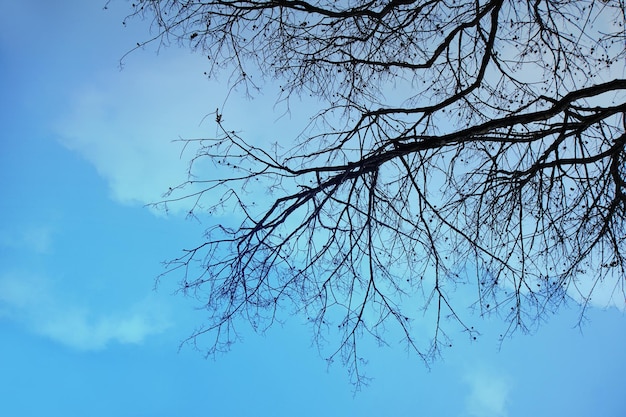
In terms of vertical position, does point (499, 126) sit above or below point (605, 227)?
above

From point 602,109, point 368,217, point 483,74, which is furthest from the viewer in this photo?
point 483,74

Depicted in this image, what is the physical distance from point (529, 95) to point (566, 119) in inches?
27.2

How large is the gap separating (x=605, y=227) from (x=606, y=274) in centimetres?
35

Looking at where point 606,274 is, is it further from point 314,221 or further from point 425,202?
point 314,221

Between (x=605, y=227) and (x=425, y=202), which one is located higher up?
(x=425, y=202)

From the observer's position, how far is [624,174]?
3730 mm

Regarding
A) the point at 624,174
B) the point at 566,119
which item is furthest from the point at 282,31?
the point at 624,174

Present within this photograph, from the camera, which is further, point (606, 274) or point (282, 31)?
point (282, 31)

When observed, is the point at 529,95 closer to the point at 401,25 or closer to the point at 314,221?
the point at 401,25

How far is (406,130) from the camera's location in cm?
419

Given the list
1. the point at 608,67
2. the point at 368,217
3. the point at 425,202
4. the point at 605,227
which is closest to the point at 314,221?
the point at 368,217

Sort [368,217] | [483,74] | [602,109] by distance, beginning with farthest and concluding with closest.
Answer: [483,74] → [368,217] → [602,109]

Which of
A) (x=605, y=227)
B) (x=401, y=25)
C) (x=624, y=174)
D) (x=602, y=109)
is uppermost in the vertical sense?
(x=401, y=25)

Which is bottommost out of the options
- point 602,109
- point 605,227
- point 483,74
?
point 605,227
